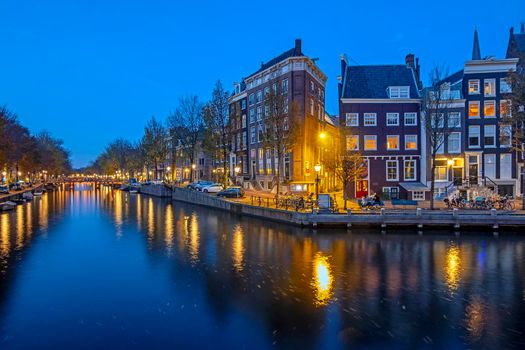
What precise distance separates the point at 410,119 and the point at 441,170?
26.6 ft

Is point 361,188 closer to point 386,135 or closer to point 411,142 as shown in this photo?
point 386,135

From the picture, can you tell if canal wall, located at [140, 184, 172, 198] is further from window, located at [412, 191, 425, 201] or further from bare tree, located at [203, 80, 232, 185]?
window, located at [412, 191, 425, 201]

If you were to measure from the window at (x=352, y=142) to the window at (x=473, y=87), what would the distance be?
15.8 meters

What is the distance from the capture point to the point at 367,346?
14.0 meters

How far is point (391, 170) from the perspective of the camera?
54312mm

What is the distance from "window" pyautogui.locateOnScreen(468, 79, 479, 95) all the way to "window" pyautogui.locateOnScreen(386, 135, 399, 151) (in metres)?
11.0

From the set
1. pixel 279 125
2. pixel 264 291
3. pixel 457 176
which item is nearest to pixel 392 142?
pixel 457 176

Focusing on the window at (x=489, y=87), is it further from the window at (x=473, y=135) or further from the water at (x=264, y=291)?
the water at (x=264, y=291)

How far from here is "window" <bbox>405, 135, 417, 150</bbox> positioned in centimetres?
5416

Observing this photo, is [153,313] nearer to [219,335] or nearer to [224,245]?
[219,335]

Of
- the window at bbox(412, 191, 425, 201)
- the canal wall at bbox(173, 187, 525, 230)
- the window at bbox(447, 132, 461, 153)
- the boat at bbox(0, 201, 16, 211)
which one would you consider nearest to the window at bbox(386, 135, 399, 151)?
the window at bbox(447, 132, 461, 153)

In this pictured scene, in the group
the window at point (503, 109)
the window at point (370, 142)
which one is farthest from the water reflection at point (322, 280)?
the window at point (503, 109)

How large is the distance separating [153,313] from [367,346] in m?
9.26

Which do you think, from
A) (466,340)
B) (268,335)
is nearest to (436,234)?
(466,340)
